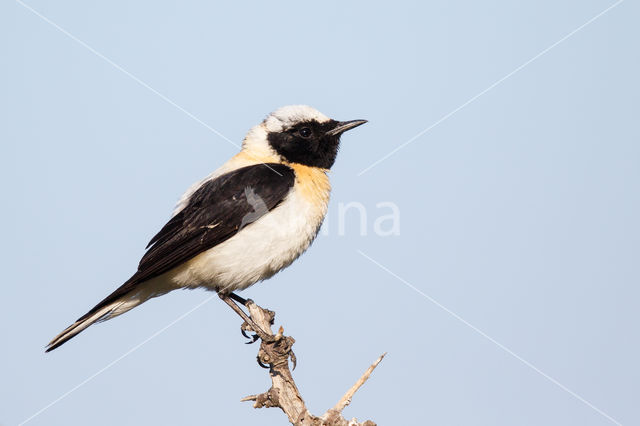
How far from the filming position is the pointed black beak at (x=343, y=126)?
27.0 feet

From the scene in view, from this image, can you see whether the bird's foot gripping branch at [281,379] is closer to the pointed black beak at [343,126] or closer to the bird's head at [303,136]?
the bird's head at [303,136]

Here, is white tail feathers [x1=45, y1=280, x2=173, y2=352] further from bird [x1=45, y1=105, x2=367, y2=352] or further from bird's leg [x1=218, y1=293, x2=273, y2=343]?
bird's leg [x1=218, y1=293, x2=273, y2=343]

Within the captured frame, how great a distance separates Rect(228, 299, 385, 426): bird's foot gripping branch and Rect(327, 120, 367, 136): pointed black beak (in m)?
2.27

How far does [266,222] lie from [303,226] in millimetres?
383

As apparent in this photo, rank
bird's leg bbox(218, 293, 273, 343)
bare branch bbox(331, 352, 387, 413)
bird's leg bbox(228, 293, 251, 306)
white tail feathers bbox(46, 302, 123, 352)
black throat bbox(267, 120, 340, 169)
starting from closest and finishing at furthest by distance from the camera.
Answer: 1. bare branch bbox(331, 352, 387, 413)
2. bird's leg bbox(218, 293, 273, 343)
3. white tail feathers bbox(46, 302, 123, 352)
4. bird's leg bbox(228, 293, 251, 306)
5. black throat bbox(267, 120, 340, 169)

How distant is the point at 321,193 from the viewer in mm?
7598

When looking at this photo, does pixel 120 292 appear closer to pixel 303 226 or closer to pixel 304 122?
pixel 303 226

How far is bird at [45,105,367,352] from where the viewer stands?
700cm

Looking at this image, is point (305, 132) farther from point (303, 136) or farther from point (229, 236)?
point (229, 236)

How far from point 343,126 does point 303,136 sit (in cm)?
48

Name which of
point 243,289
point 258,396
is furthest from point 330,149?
point 258,396

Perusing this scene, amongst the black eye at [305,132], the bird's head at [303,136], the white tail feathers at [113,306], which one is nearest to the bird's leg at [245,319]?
the white tail feathers at [113,306]

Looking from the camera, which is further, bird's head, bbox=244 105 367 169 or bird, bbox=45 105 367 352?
bird's head, bbox=244 105 367 169

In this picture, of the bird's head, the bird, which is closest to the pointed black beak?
the bird's head
